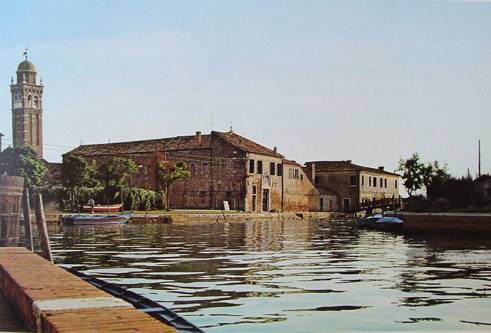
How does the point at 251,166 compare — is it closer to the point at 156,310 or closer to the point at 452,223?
the point at 452,223

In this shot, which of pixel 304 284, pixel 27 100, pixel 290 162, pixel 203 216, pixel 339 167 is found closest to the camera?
pixel 304 284

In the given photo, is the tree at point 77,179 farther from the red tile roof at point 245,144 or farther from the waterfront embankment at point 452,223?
the waterfront embankment at point 452,223

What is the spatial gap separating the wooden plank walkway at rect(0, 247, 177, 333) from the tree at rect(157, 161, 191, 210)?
31.8m

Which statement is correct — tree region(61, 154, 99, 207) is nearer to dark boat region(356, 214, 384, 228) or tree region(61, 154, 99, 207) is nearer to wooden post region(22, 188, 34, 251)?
dark boat region(356, 214, 384, 228)

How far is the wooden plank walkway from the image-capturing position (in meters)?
3.69

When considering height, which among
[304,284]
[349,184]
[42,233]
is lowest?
[304,284]

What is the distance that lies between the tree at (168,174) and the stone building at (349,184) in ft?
42.2

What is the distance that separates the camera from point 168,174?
128ft

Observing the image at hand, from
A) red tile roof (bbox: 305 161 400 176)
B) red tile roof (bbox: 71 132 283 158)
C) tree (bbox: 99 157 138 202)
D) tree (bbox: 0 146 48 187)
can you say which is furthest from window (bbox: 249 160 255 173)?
tree (bbox: 0 146 48 187)

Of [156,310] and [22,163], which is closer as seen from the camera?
[156,310]

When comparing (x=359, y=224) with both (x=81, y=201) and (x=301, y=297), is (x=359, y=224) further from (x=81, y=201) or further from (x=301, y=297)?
A: (x=301, y=297)

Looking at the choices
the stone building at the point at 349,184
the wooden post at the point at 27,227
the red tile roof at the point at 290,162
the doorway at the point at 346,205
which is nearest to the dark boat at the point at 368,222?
the red tile roof at the point at 290,162

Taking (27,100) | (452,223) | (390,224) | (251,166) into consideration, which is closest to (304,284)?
(27,100)

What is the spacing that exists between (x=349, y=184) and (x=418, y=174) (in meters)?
18.5
